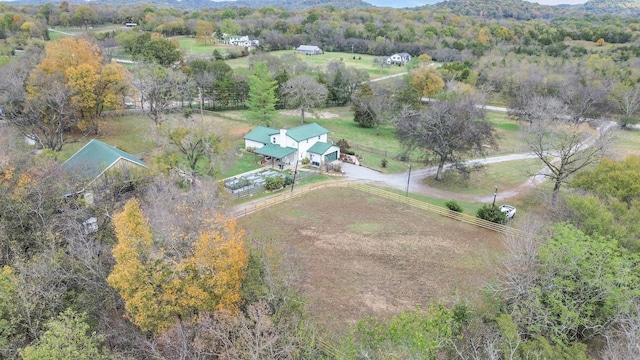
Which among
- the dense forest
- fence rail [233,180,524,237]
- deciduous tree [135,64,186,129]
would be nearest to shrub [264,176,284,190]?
fence rail [233,180,524,237]

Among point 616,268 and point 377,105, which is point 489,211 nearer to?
point 616,268

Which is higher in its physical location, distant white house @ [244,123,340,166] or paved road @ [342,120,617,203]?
distant white house @ [244,123,340,166]

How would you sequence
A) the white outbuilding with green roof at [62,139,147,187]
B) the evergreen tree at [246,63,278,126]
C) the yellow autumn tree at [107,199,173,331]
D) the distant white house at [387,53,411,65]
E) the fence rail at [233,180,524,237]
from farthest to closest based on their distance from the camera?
the distant white house at [387,53,411,65] < the evergreen tree at [246,63,278,126] < the fence rail at [233,180,524,237] < the white outbuilding with green roof at [62,139,147,187] < the yellow autumn tree at [107,199,173,331]

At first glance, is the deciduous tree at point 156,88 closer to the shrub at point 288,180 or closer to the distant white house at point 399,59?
the shrub at point 288,180

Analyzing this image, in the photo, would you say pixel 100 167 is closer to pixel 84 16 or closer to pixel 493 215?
pixel 493 215

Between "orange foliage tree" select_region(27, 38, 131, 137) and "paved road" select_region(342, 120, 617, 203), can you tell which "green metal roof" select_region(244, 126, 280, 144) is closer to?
"paved road" select_region(342, 120, 617, 203)

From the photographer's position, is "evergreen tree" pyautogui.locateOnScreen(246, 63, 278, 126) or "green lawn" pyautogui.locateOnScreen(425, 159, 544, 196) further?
A: "evergreen tree" pyautogui.locateOnScreen(246, 63, 278, 126)

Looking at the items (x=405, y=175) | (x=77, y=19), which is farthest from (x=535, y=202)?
(x=77, y=19)

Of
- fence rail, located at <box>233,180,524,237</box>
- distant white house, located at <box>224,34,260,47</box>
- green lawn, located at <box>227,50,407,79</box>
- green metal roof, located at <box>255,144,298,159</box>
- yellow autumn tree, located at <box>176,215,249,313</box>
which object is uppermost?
distant white house, located at <box>224,34,260,47</box>
